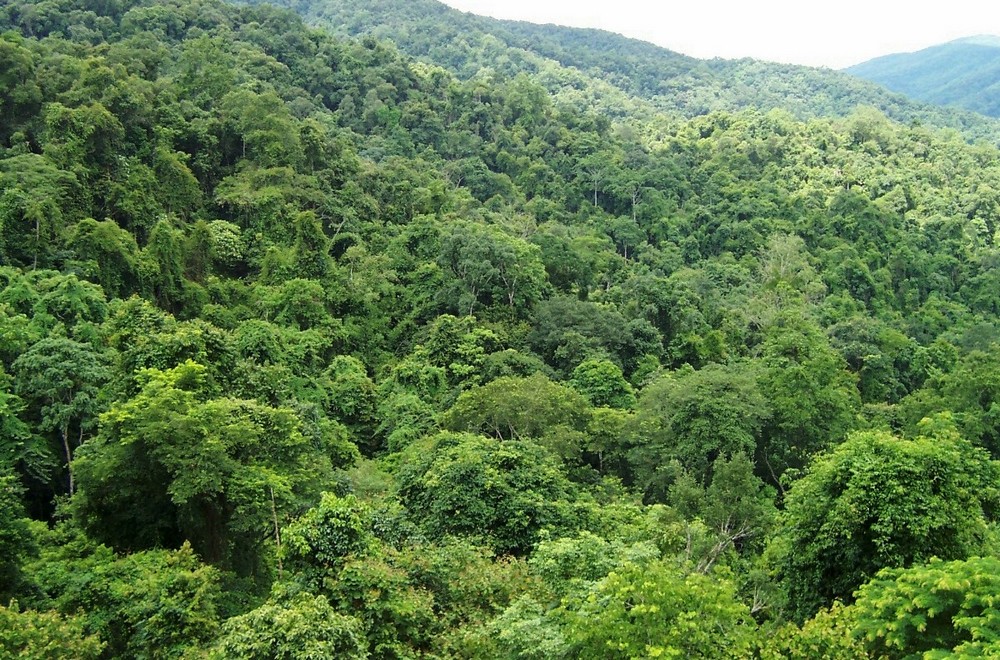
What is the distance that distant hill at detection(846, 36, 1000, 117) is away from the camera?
12838 cm

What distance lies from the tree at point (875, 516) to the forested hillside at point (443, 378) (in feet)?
0.16

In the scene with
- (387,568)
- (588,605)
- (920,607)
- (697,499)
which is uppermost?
(920,607)

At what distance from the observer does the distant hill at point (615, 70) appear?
264 ft

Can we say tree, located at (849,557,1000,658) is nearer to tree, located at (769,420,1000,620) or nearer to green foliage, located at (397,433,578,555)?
tree, located at (769,420,1000,620)

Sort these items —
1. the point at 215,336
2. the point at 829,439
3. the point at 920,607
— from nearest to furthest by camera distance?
the point at 920,607
the point at 215,336
the point at 829,439

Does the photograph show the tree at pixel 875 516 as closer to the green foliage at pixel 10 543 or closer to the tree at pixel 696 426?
the tree at pixel 696 426

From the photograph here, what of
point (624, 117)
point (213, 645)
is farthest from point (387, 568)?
point (624, 117)

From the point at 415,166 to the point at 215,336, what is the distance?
26.4 metres

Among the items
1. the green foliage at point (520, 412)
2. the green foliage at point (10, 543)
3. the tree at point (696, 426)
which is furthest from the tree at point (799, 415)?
the green foliage at point (10, 543)

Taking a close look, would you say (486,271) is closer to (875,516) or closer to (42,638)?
(875,516)

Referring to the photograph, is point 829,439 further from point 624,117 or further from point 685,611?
point 624,117

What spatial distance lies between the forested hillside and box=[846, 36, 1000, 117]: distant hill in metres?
98.1

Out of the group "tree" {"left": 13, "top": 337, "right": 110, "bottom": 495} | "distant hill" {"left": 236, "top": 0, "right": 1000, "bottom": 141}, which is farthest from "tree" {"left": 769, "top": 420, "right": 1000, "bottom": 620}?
"distant hill" {"left": 236, "top": 0, "right": 1000, "bottom": 141}

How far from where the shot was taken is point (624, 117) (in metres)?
71.2
